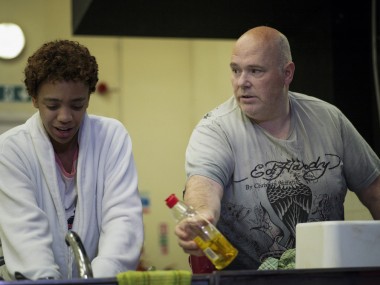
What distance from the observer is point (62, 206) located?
219 cm

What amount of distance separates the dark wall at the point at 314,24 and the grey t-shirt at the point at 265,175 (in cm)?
100

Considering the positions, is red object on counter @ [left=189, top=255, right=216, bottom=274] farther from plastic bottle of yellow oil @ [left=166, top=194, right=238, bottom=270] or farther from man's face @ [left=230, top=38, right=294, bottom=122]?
man's face @ [left=230, top=38, right=294, bottom=122]

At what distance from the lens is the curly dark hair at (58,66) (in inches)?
84.1

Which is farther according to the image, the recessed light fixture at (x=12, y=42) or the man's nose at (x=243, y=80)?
the recessed light fixture at (x=12, y=42)

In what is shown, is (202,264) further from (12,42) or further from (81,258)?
(12,42)

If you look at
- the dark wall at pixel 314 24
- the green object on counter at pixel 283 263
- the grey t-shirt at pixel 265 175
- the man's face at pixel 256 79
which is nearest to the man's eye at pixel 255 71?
the man's face at pixel 256 79

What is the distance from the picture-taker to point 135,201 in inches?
88.5

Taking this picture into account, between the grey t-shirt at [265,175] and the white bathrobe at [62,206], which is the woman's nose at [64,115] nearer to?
the white bathrobe at [62,206]

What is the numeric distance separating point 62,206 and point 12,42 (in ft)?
13.8

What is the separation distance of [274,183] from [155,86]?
3.97m

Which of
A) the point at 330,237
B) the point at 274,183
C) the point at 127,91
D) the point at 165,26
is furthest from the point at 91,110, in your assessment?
the point at 330,237

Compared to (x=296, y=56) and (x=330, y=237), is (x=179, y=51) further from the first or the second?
(x=330, y=237)

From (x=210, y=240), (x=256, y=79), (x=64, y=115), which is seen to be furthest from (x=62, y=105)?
(x=256, y=79)

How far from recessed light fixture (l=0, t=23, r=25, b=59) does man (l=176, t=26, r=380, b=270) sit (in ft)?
12.3
